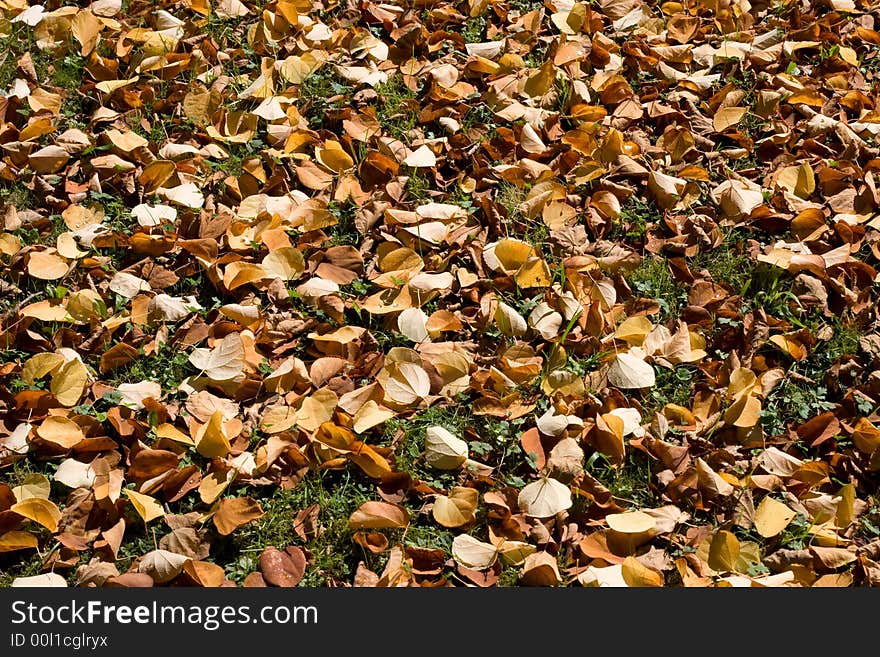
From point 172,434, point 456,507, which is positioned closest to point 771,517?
point 456,507

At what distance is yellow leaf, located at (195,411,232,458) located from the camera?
2.49m

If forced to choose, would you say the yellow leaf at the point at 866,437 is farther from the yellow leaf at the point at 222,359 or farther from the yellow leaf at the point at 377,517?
the yellow leaf at the point at 222,359

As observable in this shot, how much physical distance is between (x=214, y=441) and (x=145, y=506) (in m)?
0.24

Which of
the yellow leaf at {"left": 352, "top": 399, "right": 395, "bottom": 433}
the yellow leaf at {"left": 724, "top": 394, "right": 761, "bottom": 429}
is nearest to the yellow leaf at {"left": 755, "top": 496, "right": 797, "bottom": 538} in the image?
the yellow leaf at {"left": 724, "top": 394, "right": 761, "bottom": 429}

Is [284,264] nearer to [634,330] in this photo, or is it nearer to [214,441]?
[214,441]

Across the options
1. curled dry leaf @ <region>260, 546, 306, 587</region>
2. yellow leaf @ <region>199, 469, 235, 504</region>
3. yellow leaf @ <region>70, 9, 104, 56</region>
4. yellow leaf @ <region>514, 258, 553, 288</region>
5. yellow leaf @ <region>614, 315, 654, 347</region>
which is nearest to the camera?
curled dry leaf @ <region>260, 546, 306, 587</region>

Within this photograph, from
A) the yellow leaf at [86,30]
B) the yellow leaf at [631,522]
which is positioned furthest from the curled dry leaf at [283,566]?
the yellow leaf at [86,30]

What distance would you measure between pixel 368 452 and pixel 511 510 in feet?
1.29

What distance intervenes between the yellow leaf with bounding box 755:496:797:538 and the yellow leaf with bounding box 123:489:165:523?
4.80 ft

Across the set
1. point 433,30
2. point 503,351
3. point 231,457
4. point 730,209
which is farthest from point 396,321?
point 433,30

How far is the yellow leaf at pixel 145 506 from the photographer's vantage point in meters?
2.36

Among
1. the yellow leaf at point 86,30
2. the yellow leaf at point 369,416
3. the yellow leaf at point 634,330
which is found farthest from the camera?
the yellow leaf at point 86,30

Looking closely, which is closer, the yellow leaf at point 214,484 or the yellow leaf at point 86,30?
the yellow leaf at point 214,484

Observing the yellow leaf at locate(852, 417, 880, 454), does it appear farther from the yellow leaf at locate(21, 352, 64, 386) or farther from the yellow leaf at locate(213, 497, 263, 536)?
the yellow leaf at locate(21, 352, 64, 386)
